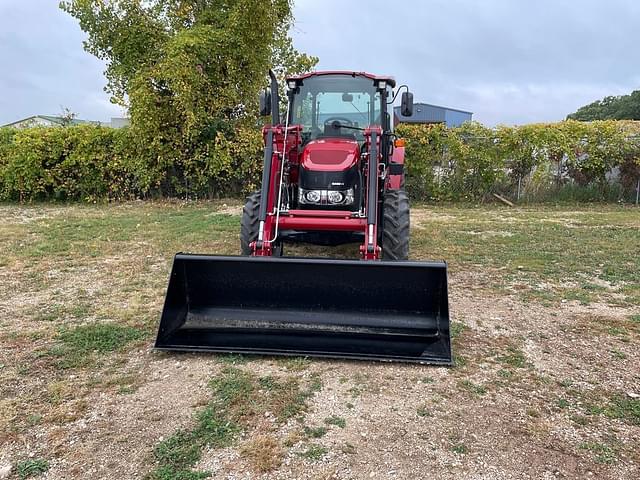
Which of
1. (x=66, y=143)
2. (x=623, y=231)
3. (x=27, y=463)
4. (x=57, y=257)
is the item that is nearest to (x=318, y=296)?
(x=27, y=463)

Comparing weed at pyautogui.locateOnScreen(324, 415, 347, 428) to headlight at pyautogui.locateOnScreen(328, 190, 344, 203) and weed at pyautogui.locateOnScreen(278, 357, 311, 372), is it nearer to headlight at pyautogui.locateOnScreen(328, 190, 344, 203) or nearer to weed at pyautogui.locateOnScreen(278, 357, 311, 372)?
weed at pyautogui.locateOnScreen(278, 357, 311, 372)

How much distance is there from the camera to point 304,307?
4066mm

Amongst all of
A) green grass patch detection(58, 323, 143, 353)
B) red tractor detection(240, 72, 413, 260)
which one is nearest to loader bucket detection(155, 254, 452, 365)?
green grass patch detection(58, 323, 143, 353)

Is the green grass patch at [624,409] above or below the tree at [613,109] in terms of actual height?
below

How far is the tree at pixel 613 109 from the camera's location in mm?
47938

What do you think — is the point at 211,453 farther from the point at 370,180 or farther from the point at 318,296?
the point at 370,180

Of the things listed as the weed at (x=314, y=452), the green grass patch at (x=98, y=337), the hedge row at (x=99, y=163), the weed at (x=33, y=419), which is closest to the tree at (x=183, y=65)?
the hedge row at (x=99, y=163)

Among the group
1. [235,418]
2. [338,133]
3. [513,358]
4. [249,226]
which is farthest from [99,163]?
[513,358]

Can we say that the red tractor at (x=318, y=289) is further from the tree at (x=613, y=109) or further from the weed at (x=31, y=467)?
the tree at (x=613, y=109)

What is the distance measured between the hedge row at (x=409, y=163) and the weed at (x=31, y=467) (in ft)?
34.2

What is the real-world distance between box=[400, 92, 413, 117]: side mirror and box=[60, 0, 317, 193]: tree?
7011mm

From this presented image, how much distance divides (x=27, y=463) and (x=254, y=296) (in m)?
1.92

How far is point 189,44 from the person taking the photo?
37.9 feet

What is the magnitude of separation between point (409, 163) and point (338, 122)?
741 centimetres
